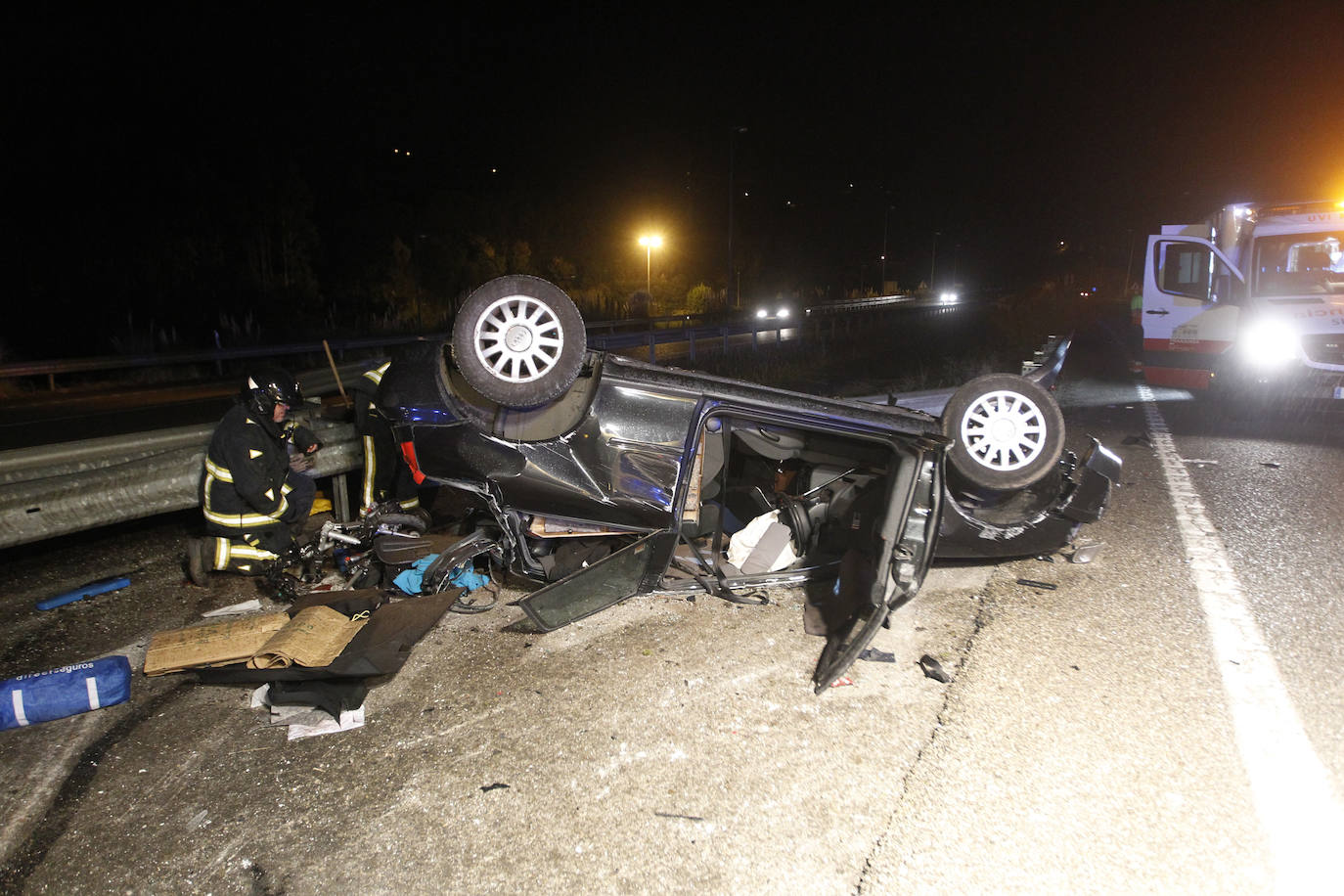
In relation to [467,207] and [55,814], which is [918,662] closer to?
[55,814]

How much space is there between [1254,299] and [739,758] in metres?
10.3

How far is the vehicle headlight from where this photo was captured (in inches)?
376

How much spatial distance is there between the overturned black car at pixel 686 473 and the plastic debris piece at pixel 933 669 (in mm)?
320

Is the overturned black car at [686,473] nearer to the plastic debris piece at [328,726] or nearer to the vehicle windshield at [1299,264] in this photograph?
the plastic debris piece at [328,726]

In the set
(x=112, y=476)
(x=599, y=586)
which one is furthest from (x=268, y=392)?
(x=599, y=586)

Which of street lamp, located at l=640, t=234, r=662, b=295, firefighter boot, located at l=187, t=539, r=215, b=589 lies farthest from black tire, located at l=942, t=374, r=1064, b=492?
street lamp, located at l=640, t=234, r=662, b=295

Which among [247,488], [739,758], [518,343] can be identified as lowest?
[739,758]

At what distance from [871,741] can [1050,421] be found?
2.18 m

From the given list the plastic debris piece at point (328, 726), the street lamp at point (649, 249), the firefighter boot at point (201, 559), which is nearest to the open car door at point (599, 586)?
the plastic debris piece at point (328, 726)

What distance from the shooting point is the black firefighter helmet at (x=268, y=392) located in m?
4.57

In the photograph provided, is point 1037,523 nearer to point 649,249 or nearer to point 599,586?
point 599,586

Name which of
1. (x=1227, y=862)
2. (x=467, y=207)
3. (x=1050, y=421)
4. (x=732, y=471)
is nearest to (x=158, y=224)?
(x=467, y=207)

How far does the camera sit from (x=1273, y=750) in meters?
2.86

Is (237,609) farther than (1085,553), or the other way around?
(1085,553)
